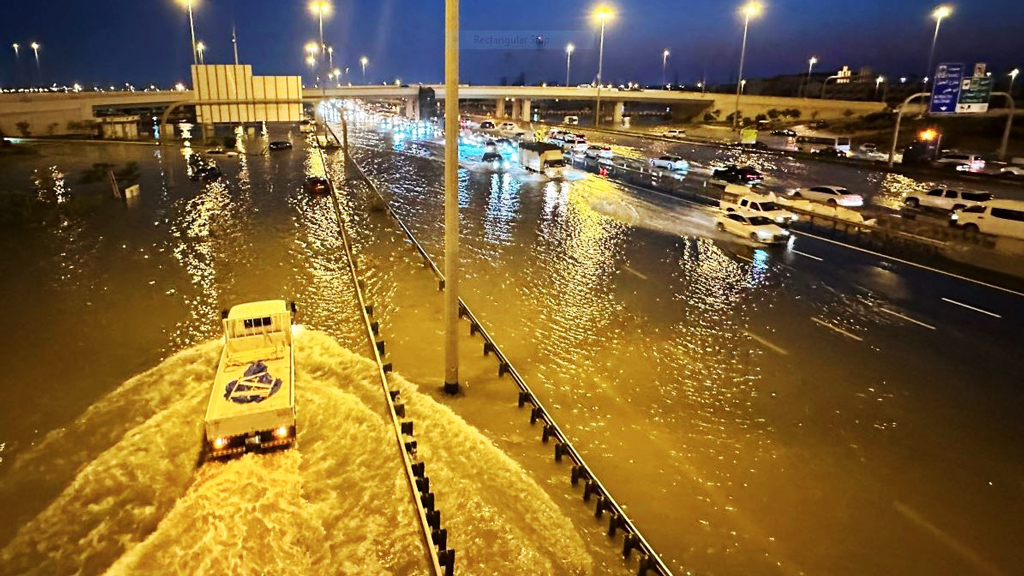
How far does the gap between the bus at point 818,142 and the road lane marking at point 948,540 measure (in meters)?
62.9

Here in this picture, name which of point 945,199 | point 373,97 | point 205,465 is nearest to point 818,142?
point 945,199

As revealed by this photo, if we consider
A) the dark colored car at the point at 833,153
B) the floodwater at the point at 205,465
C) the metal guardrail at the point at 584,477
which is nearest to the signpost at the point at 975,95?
the dark colored car at the point at 833,153

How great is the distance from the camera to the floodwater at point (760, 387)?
30.6ft

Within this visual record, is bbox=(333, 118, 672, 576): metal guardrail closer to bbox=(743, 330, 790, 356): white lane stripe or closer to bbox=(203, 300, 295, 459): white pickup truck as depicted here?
bbox=(203, 300, 295, 459): white pickup truck

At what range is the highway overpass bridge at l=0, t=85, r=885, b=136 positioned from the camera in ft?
221

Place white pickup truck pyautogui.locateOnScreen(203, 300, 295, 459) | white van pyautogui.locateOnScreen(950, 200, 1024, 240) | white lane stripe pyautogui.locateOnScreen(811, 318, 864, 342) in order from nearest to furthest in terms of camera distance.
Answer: white pickup truck pyautogui.locateOnScreen(203, 300, 295, 459) < white lane stripe pyautogui.locateOnScreen(811, 318, 864, 342) < white van pyautogui.locateOnScreen(950, 200, 1024, 240)

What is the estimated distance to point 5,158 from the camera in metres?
51.9

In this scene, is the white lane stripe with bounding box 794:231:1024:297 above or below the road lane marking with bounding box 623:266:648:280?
above

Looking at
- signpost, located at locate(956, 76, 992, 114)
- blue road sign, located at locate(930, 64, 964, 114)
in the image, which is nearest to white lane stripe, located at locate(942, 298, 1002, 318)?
signpost, located at locate(956, 76, 992, 114)

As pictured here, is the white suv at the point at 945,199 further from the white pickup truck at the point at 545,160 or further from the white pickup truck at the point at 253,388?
the white pickup truck at the point at 253,388

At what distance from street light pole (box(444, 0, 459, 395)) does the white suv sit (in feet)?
98.1

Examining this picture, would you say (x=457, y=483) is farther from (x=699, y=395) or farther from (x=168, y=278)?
(x=168, y=278)

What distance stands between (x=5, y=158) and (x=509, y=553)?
6333cm

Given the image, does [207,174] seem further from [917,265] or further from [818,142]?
[818,142]
